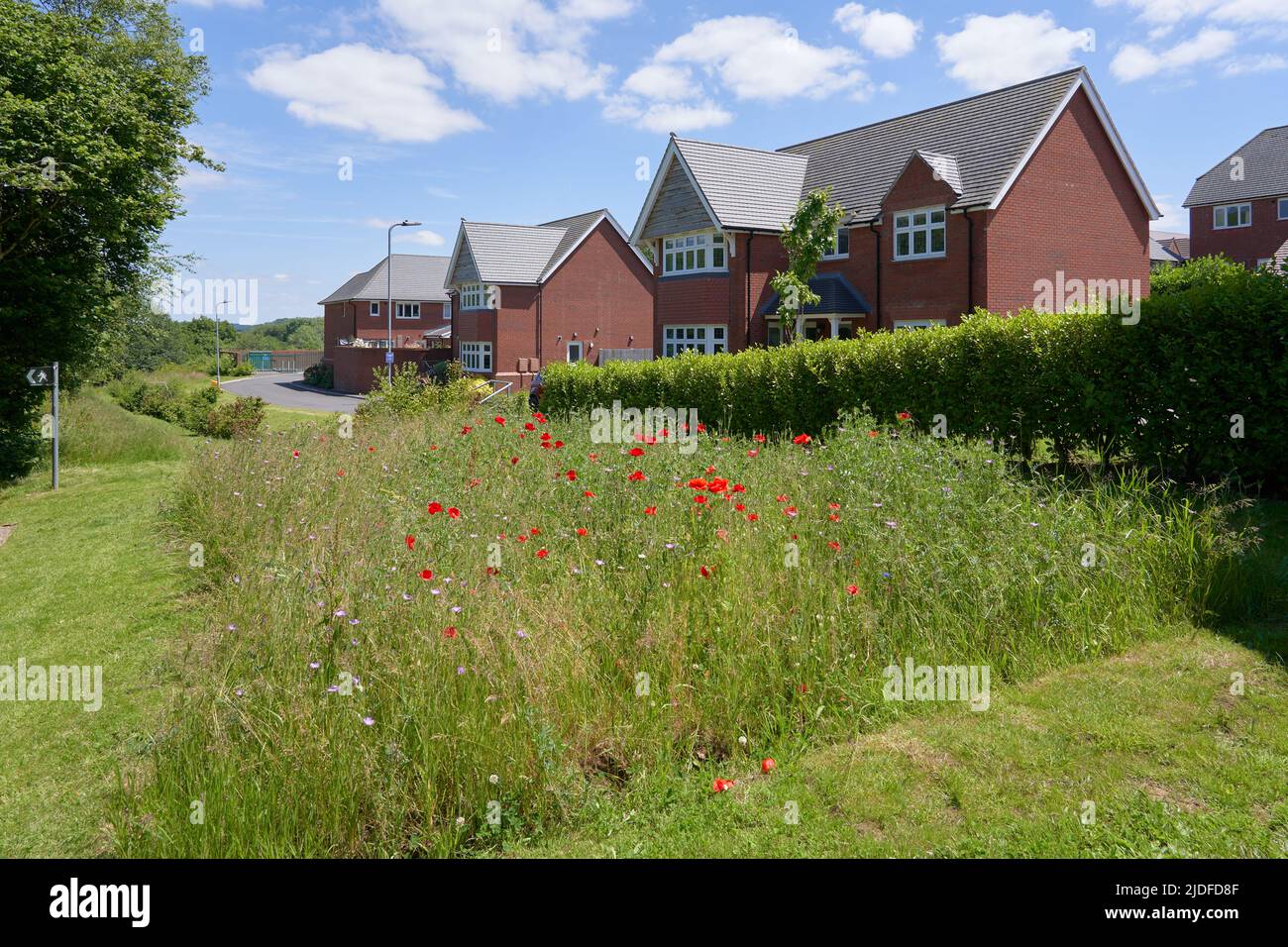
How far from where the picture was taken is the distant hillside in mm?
124438

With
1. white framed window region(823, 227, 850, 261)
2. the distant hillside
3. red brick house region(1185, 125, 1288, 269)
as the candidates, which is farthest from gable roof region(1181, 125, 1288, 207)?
the distant hillside

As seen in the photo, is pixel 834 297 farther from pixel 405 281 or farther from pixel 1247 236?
pixel 405 281

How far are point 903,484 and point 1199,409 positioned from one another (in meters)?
4.48

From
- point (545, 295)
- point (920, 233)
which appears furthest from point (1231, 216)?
point (545, 295)

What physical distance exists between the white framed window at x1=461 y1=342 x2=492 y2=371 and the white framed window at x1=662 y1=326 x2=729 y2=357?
1819cm

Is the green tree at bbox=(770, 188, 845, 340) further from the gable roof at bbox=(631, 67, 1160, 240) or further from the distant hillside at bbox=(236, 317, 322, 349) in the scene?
the distant hillside at bbox=(236, 317, 322, 349)

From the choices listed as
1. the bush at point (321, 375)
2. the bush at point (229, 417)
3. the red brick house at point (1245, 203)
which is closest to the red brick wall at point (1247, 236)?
the red brick house at point (1245, 203)

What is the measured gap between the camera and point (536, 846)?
462 cm

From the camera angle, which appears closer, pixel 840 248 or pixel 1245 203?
pixel 840 248

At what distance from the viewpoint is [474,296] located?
51.2 metres

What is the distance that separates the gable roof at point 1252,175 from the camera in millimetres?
48875

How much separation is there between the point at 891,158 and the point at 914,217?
157 inches
